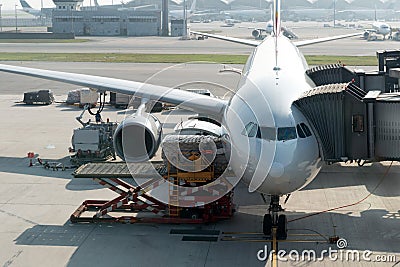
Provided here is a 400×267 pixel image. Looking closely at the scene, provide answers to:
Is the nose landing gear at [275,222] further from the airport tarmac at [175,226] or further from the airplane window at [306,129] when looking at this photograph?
the airplane window at [306,129]

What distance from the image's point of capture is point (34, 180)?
27.4m

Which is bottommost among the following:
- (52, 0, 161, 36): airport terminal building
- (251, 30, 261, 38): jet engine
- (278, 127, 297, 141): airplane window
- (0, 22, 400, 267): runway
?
(0, 22, 400, 267): runway

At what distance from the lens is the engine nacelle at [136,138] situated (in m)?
25.8

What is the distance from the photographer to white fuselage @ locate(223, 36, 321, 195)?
59.3 ft

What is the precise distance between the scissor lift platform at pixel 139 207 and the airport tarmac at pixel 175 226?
293 millimetres

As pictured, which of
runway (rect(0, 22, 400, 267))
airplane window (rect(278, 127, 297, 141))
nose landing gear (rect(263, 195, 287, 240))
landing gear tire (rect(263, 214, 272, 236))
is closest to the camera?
airplane window (rect(278, 127, 297, 141))

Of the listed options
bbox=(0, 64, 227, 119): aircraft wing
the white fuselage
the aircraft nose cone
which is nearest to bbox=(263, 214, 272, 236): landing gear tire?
the white fuselage

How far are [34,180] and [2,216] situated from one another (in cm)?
479

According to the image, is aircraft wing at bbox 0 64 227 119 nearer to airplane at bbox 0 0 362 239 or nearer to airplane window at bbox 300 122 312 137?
airplane at bbox 0 0 362 239

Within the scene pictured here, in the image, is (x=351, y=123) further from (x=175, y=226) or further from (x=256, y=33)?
(x=256, y=33)

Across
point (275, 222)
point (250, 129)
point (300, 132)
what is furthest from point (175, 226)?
point (300, 132)

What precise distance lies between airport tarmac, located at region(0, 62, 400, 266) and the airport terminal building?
415 feet

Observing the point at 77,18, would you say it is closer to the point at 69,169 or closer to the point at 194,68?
the point at 194,68

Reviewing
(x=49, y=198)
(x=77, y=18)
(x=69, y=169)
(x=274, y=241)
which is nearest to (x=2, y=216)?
(x=49, y=198)
